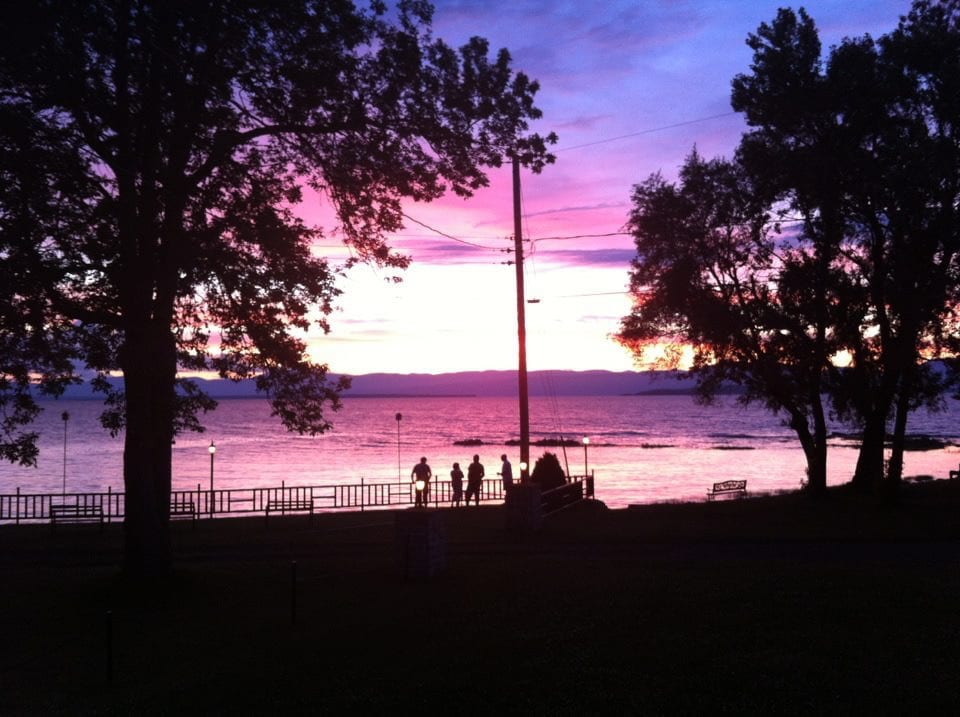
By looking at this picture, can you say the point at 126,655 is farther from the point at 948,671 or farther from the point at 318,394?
the point at 948,671

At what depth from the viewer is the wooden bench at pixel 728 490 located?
4256cm

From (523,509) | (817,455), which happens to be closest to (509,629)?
(523,509)

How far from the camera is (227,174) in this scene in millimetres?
16344

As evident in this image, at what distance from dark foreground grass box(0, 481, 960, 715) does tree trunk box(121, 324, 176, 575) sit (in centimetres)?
58

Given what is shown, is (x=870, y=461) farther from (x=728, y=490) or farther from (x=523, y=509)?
(x=523, y=509)

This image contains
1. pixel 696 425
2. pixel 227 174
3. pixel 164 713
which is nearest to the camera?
pixel 164 713

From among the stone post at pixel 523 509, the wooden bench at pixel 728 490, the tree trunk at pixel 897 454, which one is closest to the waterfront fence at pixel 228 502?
the stone post at pixel 523 509

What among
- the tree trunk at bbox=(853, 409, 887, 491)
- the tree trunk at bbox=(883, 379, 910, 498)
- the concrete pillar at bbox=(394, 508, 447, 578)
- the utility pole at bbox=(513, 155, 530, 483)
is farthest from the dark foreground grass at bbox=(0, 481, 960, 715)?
the tree trunk at bbox=(853, 409, 887, 491)

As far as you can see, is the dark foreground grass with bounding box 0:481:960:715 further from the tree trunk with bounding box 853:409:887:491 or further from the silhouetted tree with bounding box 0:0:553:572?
the tree trunk with bounding box 853:409:887:491

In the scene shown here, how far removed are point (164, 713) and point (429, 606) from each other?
5389 mm

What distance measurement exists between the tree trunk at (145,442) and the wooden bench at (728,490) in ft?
103

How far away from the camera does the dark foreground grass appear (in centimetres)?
908

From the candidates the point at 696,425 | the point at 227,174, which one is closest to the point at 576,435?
the point at 696,425

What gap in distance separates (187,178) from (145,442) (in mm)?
4524
